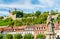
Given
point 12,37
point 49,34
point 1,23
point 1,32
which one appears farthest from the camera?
point 1,23

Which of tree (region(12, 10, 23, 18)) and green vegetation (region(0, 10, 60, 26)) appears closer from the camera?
green vegetation (region(0, 10, 60, 26))

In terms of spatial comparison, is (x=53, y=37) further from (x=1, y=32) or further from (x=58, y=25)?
(x=1, y=32)

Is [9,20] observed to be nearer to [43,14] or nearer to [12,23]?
[12,23]

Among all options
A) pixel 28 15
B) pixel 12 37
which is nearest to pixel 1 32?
pixel 12 37

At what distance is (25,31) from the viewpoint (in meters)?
70.2

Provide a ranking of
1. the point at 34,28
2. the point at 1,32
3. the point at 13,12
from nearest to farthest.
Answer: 1. the point at 34,28
2. the point at 1,32
3. the point at 13,12

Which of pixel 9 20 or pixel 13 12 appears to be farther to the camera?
pixel 13 12

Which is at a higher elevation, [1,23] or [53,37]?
[53,37]

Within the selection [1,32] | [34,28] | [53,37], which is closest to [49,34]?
[53,37]

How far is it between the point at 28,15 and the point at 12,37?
2491 centimetres

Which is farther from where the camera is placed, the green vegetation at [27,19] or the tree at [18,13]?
the tree at [18,13]

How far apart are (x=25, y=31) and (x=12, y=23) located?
11195 mm

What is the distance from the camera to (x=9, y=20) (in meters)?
83.8

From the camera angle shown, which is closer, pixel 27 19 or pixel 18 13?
pixel 27 19
